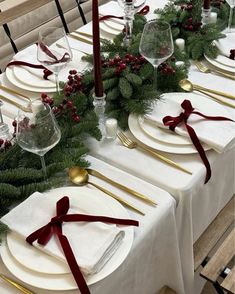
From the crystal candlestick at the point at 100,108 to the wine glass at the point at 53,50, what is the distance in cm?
19

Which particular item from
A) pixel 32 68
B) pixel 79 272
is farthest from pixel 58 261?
pixel 32 68

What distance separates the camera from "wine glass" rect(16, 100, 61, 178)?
3.26 feet

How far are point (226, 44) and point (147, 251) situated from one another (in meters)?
0.86

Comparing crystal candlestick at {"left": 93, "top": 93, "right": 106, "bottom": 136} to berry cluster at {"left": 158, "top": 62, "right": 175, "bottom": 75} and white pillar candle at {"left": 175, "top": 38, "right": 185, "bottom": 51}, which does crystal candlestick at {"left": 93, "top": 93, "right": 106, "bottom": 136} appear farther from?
white pillar candle at {"left": 175, "top": 38, "right": 185, "bottom": 51}

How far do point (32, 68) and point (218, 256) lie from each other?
32.5 inches

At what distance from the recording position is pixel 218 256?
1.14 m

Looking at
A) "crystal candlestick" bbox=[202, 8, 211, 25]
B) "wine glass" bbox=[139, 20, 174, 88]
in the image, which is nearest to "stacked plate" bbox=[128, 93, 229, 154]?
"wine glass" bbox=[139, 20, 174, 88]

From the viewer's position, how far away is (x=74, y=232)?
36.1 inches

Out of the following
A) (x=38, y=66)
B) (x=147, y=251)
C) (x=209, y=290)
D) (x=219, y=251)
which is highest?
(x=38, y=66)

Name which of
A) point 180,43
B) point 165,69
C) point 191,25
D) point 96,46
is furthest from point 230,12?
point 96,46

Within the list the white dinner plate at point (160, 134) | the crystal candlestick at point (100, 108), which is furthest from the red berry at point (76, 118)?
the white dinner plate at point (160, 134)

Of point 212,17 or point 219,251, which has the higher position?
point 212,17

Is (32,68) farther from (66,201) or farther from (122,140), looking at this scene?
(66,201)

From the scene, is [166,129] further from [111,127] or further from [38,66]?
[38,66]
